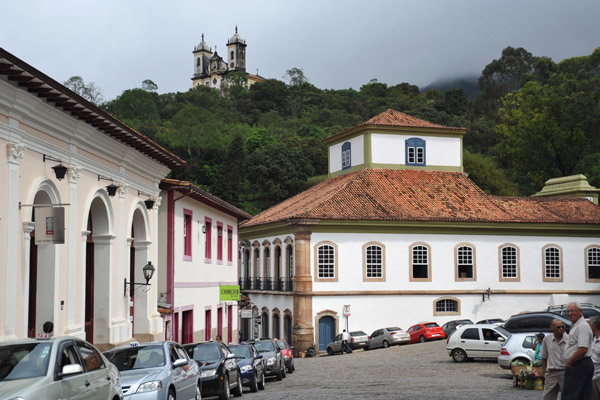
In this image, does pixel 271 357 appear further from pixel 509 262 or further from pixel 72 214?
pixel 509 262

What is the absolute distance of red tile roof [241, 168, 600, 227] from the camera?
49938 mm

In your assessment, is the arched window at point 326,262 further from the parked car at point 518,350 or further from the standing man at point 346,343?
the parked car at point 518,350

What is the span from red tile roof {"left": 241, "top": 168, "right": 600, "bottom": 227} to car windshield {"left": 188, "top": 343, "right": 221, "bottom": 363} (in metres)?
28.4

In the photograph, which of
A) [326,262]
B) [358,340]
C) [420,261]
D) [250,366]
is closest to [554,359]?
[250,366]

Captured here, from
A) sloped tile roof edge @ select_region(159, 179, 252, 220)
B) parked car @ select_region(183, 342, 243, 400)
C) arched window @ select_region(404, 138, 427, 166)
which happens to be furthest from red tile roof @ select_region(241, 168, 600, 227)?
parked car @ select_region(183, 342, 243, 400)

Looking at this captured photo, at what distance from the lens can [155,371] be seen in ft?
46.0

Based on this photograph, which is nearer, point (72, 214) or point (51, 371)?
point (51, 371)

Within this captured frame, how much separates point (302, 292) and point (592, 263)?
1992cm

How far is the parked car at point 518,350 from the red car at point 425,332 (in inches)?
Answer: 758

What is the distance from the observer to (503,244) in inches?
2057

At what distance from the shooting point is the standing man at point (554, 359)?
1150 centimetres

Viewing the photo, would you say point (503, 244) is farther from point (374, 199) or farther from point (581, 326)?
point (581, 326)

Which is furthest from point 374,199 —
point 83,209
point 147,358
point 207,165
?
point 207,165

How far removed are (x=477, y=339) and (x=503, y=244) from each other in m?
21.6
